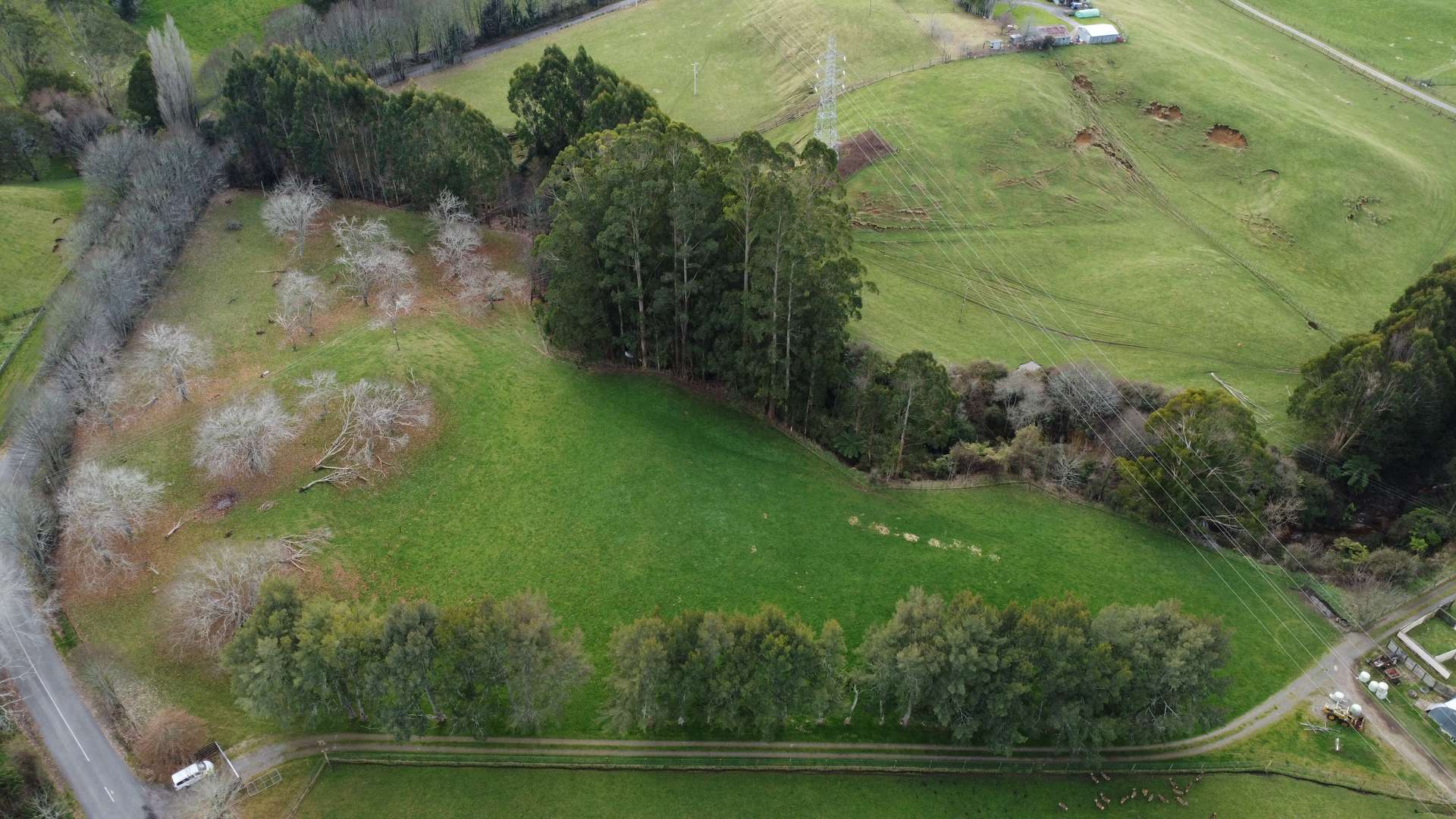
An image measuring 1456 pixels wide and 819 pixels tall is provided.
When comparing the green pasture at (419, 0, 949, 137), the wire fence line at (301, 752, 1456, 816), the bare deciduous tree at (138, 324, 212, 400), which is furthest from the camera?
the green pasture at (419, 0, 949, 137)

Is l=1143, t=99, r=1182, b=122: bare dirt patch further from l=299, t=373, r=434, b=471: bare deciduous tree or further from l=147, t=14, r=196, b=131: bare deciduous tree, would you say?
l=147, t=14, r=196, b=131: bare deciduous tree

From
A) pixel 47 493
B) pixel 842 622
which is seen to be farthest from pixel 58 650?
pixel 842 622

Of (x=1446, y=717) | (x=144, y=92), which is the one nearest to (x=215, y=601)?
(x=1446, y=717)

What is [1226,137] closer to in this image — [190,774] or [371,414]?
[371,414]

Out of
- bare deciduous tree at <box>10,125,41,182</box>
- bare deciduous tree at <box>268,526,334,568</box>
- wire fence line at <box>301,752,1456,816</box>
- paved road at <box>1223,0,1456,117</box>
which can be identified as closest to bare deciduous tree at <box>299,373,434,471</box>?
bare deciduous tree at <box>268,526,334,568</box>

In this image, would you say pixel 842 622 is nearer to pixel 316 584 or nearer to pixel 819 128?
pixel 316 584

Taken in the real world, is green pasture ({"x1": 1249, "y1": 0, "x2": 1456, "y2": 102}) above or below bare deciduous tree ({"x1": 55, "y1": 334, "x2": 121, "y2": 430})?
above

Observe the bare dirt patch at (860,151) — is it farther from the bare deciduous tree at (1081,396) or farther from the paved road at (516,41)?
the paved road at (516,41)
